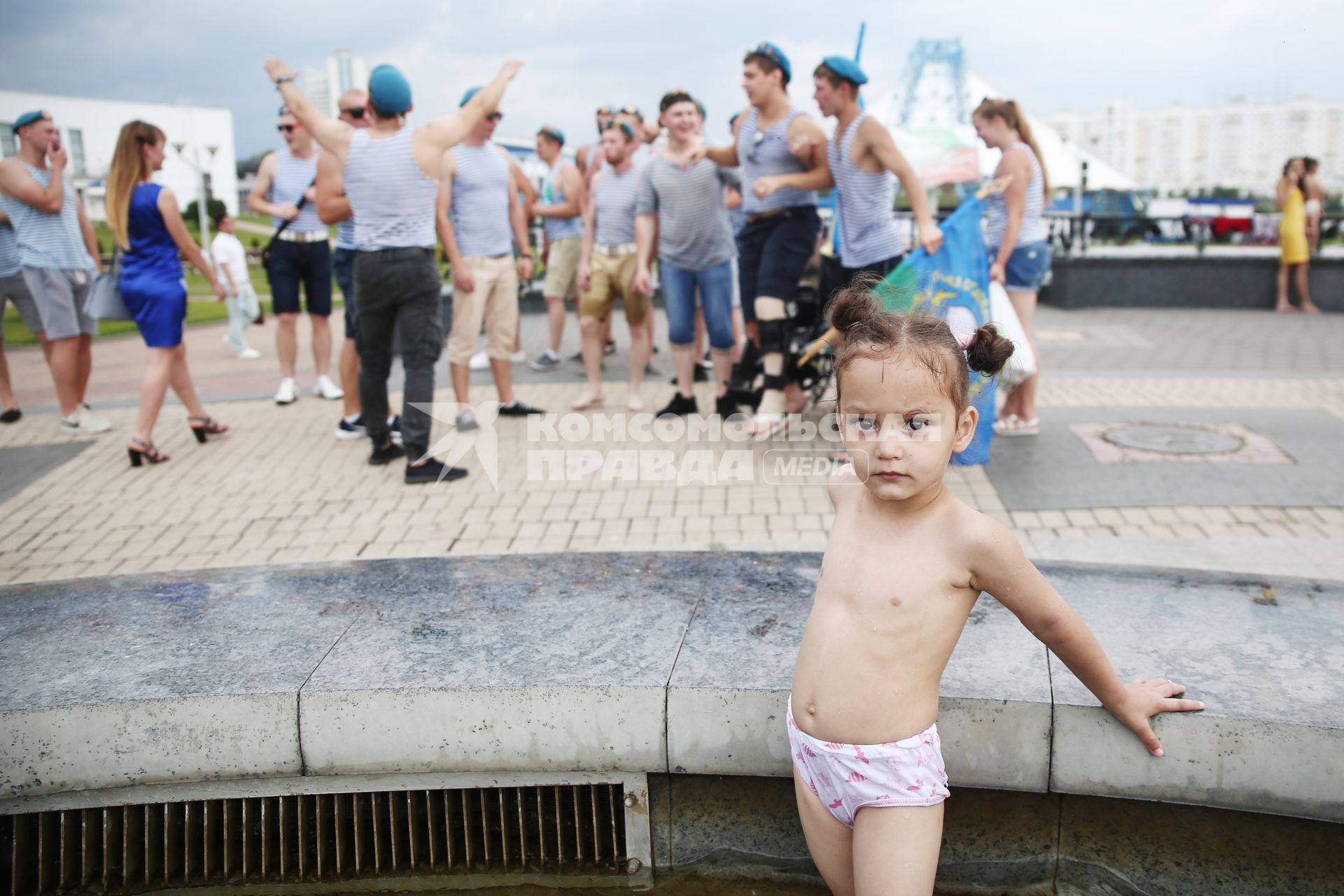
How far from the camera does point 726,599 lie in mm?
3160

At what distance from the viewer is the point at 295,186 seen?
7477 mm

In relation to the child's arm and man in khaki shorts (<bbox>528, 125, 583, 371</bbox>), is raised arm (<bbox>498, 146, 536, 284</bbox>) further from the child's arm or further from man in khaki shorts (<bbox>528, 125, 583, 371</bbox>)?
the child's arm

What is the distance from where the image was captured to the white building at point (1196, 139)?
13338 centimetres

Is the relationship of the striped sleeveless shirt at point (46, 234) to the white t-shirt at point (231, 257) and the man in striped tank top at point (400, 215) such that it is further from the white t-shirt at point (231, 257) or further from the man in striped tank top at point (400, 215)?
the white t-shirt at point (231, 257)

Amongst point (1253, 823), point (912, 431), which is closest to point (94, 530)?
point (912, 431)

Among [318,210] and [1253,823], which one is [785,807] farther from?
[318,210]

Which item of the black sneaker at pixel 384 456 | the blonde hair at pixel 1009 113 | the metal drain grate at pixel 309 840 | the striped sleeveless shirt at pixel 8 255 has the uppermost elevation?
the blonde hair at pixel 1009 113

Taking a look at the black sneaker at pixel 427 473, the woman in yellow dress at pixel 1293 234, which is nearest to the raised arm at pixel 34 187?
the black sneaker at pixel 427 473

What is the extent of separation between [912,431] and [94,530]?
15.1 feet

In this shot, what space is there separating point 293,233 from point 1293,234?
11781 millimetres

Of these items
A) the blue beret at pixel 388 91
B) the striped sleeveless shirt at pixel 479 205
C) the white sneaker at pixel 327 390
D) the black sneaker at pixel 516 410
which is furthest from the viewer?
the white sneaker at pixel 327 390

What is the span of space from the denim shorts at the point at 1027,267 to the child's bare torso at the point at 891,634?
469 centimetres

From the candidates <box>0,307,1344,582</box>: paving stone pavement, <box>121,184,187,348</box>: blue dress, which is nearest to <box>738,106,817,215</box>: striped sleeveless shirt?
<box>0,307,1344,582</box>: paving stone pavement

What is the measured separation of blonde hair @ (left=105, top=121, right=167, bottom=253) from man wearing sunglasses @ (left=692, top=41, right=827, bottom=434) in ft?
11.6
